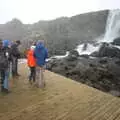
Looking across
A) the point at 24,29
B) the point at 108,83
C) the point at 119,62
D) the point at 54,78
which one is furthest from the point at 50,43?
the point at 54,78

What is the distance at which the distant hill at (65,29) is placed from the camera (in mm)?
44966

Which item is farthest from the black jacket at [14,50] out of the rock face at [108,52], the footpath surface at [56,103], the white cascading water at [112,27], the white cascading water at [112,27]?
the white cascading water at [112,27]

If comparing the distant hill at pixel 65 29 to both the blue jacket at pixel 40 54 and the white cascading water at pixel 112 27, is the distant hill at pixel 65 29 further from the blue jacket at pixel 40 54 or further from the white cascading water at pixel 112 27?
the blue jacket at pixel 40 54

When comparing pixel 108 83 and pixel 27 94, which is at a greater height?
pixel 27 94

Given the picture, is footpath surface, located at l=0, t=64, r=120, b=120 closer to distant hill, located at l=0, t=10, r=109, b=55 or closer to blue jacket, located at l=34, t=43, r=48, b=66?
blue jacket, located at l=34, t=43, r=48, b=66

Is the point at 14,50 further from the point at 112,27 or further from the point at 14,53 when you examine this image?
the point at 112,27

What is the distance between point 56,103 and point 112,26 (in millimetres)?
41160

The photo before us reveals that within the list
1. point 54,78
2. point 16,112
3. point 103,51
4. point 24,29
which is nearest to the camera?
point 16,112

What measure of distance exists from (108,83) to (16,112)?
32.1 feet

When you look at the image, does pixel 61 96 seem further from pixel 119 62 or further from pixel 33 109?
pixel 119 62

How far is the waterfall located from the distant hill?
177 cm

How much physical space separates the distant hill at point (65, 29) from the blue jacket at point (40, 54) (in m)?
33.2

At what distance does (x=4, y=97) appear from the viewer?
25.3 feet

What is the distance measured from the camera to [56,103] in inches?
298
